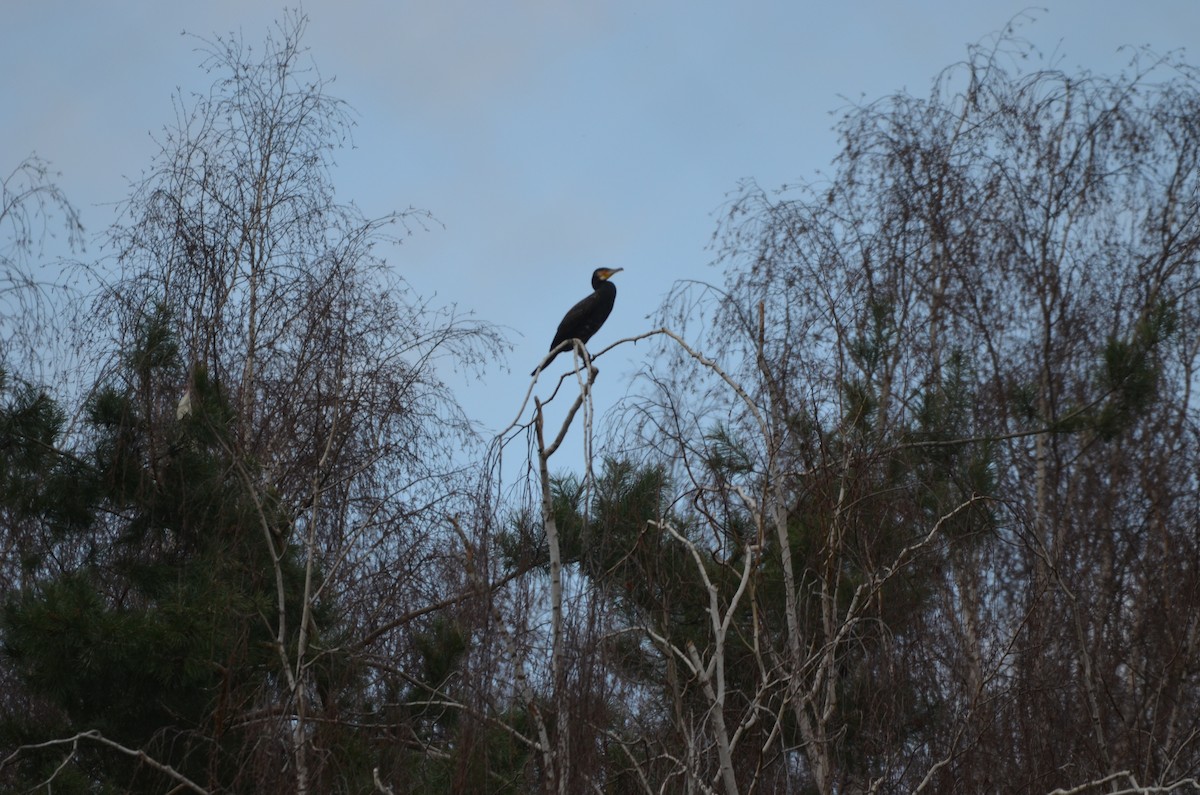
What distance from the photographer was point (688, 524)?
5.80 metres

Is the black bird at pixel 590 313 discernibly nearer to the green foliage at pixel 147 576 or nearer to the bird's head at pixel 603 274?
the bird's head at pixel 603 274

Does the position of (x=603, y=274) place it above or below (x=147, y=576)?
above

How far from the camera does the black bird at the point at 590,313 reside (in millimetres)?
8211

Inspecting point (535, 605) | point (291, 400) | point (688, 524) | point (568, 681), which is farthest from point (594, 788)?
point (291, 400)

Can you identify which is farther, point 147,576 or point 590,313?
point 590,313

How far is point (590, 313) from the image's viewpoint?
27.2 feet

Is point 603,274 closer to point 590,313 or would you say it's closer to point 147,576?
point 590,313

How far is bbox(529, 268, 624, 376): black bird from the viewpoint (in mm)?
8211

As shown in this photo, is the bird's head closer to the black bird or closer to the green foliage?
the black bird

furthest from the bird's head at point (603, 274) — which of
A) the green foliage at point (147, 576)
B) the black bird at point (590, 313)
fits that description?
the green foliage at point (147, 576)

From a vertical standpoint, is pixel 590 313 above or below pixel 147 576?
above

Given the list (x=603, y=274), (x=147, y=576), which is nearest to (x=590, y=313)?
(x=603, y=274)

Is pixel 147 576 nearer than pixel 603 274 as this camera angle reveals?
Yes

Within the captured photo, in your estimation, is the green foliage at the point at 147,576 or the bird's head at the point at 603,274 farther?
the bird's head at the point at 603,274
